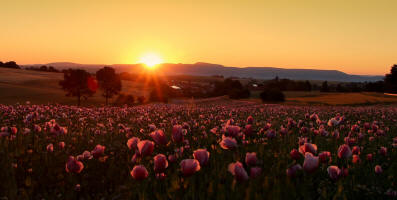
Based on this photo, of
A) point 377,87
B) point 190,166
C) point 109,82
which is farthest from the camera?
point 377,87

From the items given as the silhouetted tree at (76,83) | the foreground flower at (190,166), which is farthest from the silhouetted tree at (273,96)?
the foreground flower at (190,166)

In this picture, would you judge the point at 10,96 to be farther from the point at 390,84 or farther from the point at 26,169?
the point at 390,84

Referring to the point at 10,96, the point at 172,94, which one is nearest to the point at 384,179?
the point at 10,96

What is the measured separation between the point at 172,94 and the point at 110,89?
19.6m

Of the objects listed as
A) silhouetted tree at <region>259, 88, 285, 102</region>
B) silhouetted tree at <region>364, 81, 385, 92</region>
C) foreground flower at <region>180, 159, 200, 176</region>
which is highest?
foreground flower at <region>180, 159, 200, 176</region>

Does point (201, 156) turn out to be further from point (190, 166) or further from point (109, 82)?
point (109, 82)

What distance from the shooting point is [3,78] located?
87.5 metres

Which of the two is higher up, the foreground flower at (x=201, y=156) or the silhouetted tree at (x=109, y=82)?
the foreground flower at (x=201, y=156)

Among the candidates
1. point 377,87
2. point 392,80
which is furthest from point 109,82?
point 377,87

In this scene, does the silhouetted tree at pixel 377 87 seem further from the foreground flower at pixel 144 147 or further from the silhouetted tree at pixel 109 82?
the foreground flower at pixel 144 147

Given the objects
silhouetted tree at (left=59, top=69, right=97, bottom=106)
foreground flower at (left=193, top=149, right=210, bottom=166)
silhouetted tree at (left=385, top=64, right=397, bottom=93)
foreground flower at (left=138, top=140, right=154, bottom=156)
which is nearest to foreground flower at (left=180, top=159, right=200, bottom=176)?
foreground flower at (left=193, top=149, right=210, bottom=166)

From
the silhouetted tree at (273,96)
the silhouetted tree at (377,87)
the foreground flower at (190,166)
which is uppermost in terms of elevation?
the foreground flower at (190,166)

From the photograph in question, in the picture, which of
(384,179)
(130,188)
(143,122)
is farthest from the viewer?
(143,122)

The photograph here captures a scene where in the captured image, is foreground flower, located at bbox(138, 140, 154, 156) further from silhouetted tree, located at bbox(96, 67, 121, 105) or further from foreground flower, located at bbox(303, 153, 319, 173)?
silhouetted tree, located at bbox(96, 67, 121, 105)
